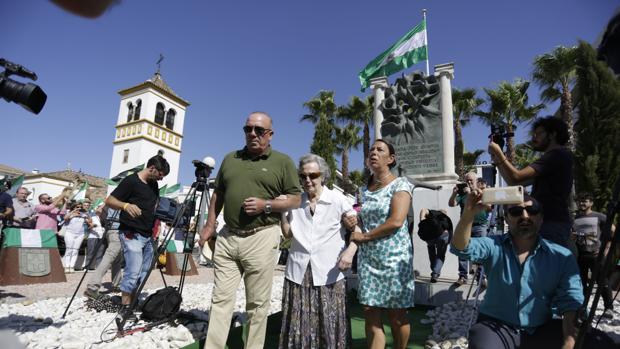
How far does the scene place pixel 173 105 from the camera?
43.7 metres

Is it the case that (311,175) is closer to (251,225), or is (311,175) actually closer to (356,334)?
(251,225)

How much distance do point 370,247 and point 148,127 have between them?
42180 mm

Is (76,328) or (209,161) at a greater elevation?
(209,161)

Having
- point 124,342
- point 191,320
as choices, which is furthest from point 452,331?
point 124,342

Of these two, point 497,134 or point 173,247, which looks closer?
point 497,134

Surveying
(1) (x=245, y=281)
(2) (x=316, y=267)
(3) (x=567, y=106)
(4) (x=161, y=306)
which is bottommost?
(4) (x=161, y=306)

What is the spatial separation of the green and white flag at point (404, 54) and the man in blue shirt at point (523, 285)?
29.4 ft

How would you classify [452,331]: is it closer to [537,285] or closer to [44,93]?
[537,285]

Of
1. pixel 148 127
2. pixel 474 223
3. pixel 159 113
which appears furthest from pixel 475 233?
pixel 159 113

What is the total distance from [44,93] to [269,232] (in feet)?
6.42

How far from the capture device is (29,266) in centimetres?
613

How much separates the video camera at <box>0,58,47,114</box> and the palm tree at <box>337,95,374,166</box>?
72.9 ft

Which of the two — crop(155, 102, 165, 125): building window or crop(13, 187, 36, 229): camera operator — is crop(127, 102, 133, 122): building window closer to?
crop(155, 102, 165, 125): building window

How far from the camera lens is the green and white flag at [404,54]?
9891mm
